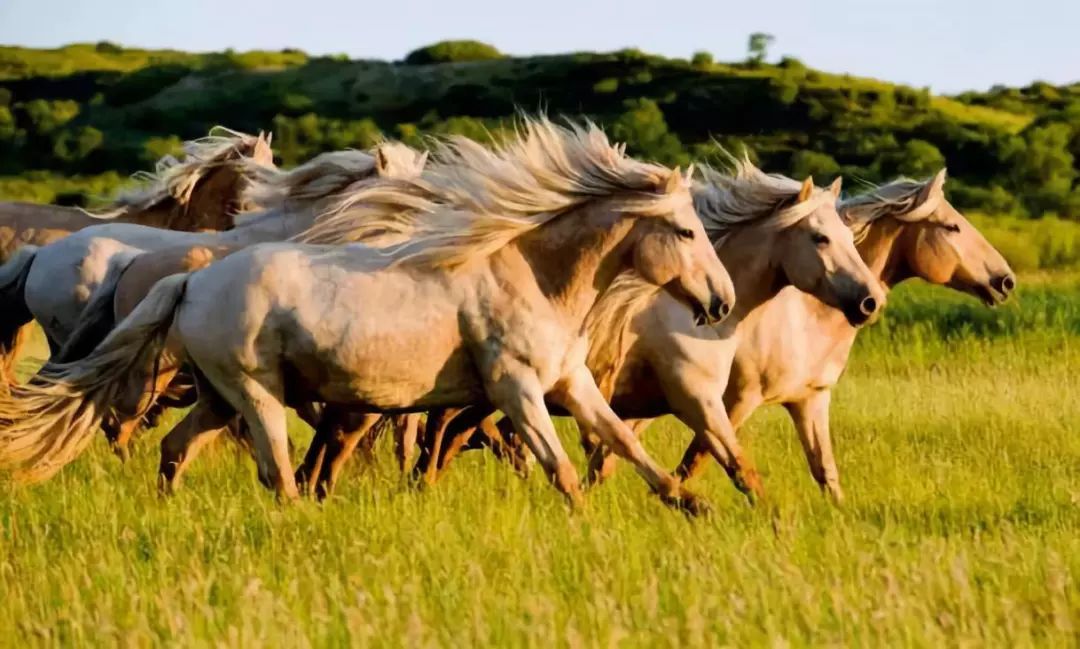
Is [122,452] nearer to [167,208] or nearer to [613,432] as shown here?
[613,432]

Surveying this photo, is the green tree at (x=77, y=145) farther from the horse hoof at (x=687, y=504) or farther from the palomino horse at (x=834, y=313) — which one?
the horse hoof at (x=687, y=504)

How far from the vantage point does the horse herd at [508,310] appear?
686cm

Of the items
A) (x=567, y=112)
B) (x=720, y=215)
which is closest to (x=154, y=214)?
(x=720, y=215)

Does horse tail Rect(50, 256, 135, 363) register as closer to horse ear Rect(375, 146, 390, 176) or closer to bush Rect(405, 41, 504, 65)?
horse ear Rect(375, 146, 390, 176)

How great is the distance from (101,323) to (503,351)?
2.58 m

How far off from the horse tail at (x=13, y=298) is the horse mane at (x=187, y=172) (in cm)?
141

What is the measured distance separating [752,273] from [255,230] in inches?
105

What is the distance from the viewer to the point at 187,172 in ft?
36.7

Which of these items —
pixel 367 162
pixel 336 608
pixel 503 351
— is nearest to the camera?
pixel 336 608

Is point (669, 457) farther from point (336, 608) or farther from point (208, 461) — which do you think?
point (336, 608)

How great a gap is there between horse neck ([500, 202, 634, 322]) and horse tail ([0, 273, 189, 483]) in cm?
146

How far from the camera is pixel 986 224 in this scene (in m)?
32.6

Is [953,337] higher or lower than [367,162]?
lower

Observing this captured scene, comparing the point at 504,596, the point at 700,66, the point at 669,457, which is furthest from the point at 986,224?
the point at 700,66
